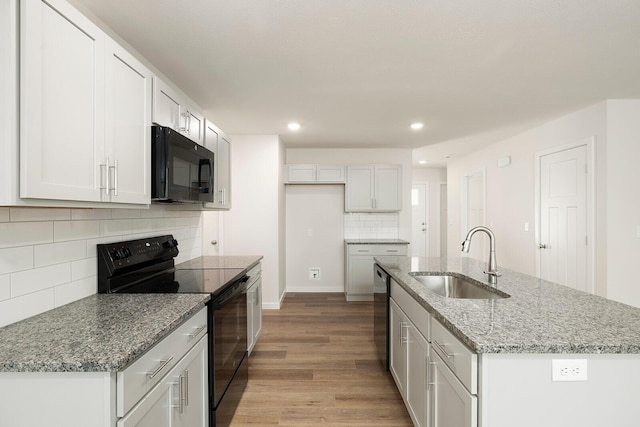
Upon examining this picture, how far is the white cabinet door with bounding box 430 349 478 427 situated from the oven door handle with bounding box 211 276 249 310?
117 centimetres

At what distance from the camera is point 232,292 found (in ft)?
7.11

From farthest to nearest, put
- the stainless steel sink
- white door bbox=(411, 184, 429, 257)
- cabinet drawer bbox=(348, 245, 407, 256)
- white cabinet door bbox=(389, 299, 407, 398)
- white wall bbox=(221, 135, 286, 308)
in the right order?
white door bbox=(411, 184, 429, 257)
cabinet drawer bbox=(348, 245, 407, 256)
white wall bbox=(221, 135, 286, 308)
the stainless steel sink
white cabinet door bbox=(389, 299, 407, 398)

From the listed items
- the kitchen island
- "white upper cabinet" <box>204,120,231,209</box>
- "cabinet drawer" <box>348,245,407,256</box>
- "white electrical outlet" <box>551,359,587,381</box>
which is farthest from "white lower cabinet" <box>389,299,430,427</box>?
"cabinet drawer" <box>348,245,407,256</box>

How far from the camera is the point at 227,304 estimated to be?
2.07 meters

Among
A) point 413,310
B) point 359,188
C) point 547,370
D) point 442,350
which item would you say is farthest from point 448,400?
point 359,188

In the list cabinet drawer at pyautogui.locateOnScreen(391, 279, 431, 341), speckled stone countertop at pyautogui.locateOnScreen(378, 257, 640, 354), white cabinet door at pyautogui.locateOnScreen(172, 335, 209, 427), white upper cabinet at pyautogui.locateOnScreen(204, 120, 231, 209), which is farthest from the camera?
white upper cabinet at pyautogui.locateOnScreen(204, 120, 231, 209)

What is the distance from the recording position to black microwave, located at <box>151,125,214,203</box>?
6.19 ft

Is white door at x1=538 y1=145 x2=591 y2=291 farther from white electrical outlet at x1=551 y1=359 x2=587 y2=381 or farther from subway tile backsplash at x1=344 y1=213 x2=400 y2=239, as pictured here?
white electrical outlet at x1=551 y1=359 x2=587 y2=381

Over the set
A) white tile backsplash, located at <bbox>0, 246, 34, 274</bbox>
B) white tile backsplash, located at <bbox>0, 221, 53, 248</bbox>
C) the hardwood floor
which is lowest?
the hardwood floor

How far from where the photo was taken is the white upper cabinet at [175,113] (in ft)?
6.36

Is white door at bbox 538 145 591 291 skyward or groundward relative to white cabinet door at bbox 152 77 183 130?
groundward

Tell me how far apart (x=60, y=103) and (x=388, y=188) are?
15.0ft

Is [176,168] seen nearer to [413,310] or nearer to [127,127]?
[127,127]

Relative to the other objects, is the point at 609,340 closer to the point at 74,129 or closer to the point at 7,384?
the point at 7,384
